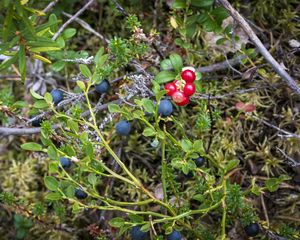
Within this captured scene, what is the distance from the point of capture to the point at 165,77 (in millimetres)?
2307

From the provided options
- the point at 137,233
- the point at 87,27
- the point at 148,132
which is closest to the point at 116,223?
the point at 137,233

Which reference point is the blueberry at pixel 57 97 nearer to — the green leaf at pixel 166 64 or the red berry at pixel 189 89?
the green leaf at pixel 166 64

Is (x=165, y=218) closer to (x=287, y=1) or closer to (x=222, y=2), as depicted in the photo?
(x=222, y=2)

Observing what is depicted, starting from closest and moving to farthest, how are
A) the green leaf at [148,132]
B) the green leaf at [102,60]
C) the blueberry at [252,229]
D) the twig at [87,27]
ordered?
the green leaf at [148,132]
the green leaf at [102,60]
the blueberry at [252,229]
the twig at [87,27]

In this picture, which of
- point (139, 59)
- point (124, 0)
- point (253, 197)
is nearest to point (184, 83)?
point (139, 59)

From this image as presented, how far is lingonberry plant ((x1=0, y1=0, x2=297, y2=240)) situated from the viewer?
6.63 feet

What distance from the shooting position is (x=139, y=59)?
2398mm

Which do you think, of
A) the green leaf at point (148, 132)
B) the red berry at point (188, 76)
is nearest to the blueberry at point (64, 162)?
the green leaf at point (148, 132)

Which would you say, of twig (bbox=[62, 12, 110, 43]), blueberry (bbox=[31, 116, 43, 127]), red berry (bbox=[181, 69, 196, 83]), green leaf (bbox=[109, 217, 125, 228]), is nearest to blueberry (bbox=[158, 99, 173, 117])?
red berry (bbox=[181, 69, 196, 83])

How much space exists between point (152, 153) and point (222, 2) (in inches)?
35.5

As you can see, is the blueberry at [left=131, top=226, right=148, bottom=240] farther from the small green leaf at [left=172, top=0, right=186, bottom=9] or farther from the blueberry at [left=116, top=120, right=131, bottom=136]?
the small green leaf at [left=172, top=0, right=186, bottom=9]

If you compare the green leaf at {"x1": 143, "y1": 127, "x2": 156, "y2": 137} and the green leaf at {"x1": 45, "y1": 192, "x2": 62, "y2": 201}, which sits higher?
the green leaf at {"x1": 143, "y1": 127, "x2": 156, "y2": 137}

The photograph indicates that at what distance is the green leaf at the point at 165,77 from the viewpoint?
7.53 feet

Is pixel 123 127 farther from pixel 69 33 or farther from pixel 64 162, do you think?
pixel 69 33
